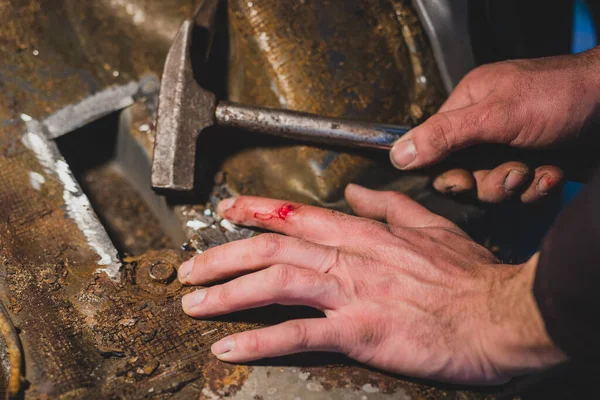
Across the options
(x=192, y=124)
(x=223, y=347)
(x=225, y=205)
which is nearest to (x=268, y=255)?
(x=223, y=347)

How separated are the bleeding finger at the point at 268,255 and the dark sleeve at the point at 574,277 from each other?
19.7 inches

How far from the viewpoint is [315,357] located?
131cm

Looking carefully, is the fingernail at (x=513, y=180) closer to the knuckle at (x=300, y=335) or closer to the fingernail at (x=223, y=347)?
the knuckle at (x=300, y=335)

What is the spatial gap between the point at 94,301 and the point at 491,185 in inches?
49.2

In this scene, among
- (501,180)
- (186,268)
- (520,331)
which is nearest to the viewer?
(520,331)

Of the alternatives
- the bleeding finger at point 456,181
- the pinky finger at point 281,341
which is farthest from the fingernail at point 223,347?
the bleeding finger at point 456,181

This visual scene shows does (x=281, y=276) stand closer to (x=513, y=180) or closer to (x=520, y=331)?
(x=520, y=331)

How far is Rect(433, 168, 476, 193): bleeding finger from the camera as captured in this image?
167 cm

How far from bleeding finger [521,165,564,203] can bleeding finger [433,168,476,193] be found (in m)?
0.19

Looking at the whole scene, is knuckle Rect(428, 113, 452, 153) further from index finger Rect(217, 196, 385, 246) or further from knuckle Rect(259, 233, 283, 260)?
knuckle Rect(259, 233, 283, 260)

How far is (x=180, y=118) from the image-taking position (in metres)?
1.60

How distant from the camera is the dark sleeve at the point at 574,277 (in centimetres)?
100

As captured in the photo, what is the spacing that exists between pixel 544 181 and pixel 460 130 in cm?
35

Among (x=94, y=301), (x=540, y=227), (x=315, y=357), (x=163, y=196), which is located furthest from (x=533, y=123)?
(x=94, y=301)
